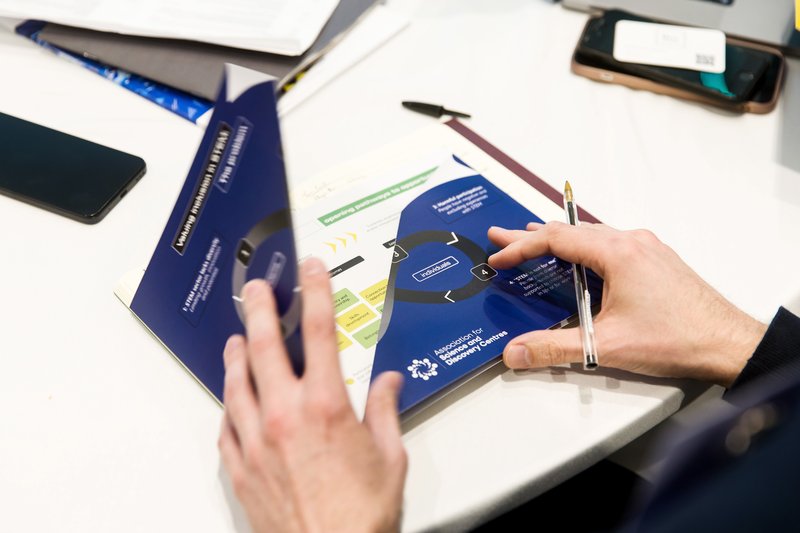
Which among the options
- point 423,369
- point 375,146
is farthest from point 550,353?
point 375,146

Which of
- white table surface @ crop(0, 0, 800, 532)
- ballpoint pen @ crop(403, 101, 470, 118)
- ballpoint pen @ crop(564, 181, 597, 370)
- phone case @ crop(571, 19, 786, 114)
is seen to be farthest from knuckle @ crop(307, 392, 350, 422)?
phone case @ crop(571, 19, 786, 114)

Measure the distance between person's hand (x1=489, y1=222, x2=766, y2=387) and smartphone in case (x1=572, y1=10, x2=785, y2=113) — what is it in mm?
318

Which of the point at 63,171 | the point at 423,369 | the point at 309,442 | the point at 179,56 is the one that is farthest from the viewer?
the point at 179,56

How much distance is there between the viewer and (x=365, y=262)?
670 mm

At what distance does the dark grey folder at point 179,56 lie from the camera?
0.87 metres

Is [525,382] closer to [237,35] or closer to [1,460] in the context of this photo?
[1,460]

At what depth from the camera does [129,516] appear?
1.75 ft

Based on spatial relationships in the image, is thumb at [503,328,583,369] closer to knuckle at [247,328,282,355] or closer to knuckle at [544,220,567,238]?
knuckle at [544,220,567,238]

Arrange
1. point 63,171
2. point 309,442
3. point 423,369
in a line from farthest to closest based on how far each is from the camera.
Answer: point 63,171, point 423,369, point 309,442

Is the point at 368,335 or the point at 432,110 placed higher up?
the point at 432,110

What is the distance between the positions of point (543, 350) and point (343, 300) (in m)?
0.18

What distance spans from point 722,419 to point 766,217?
0.53 meters

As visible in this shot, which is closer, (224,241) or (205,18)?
(224,241)

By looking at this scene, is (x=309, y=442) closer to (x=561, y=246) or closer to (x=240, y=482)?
(x=240, y=482)
